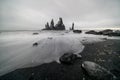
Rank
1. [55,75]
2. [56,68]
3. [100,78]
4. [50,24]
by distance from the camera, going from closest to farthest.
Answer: [100,78], [55,75], [56,68], [50,24]

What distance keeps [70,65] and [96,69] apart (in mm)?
1673

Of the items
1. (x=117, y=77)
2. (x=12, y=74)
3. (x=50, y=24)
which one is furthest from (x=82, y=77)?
(x=50, y=24)

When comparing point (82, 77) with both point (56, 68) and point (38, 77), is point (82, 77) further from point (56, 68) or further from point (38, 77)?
point (38, 77)

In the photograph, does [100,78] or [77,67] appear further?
[77,67]

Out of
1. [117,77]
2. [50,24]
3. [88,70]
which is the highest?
[50,24]

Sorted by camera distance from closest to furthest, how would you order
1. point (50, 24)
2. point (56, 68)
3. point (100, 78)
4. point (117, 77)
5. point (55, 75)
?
point (100, 78) → point (117, 77) → point (55, 75) → point (56, 68) → point (50, 24)

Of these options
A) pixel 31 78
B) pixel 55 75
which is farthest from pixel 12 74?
pixel 55 75

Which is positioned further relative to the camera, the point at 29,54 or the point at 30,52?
the point at 30,52

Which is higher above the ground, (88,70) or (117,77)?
(88,70)

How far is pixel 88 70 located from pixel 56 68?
210 centimetres

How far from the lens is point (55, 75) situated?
3463 mm

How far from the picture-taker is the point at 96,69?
3465 millimetres

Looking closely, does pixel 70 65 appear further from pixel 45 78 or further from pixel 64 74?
pixel 45 78

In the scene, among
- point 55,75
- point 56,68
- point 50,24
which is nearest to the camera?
point 55,75
